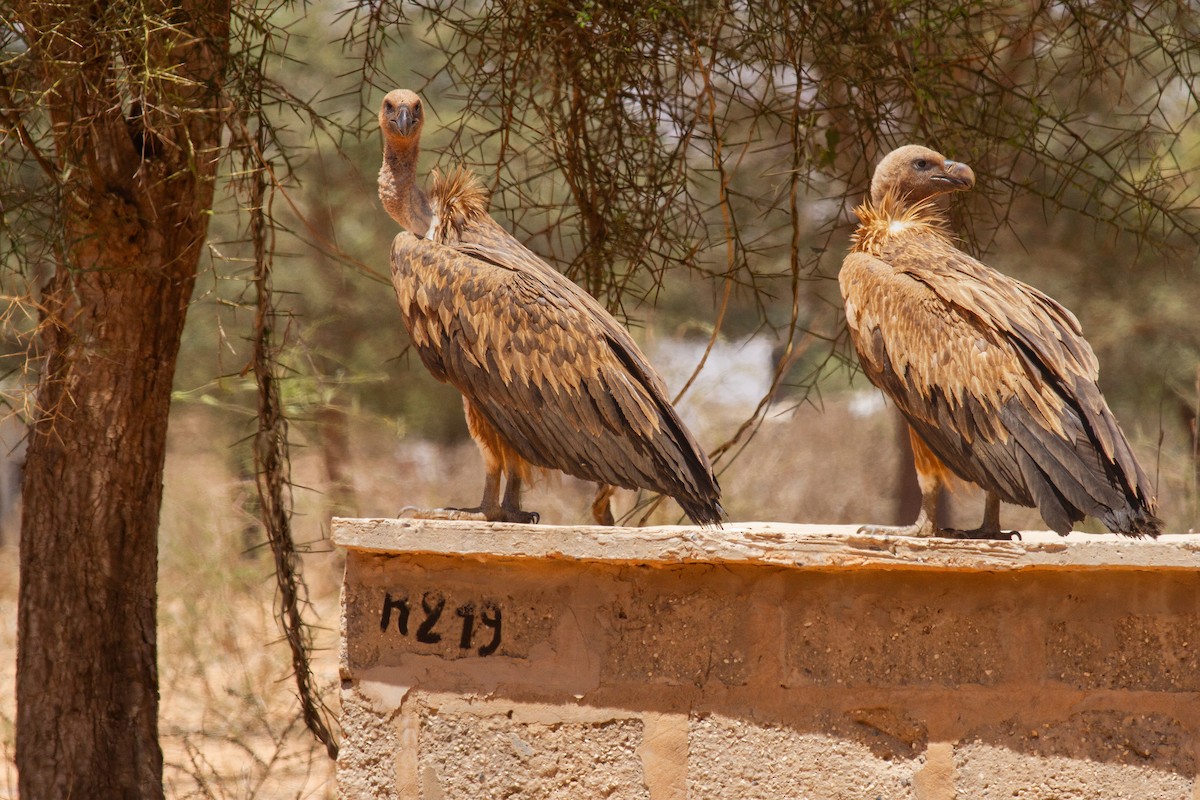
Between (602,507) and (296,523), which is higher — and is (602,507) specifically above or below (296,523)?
above

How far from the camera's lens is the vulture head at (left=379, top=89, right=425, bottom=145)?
157 inches

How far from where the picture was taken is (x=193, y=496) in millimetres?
11961

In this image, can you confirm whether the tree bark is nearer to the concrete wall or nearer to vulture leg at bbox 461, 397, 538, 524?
vulture leg at bbox 461, 397, 538, 524

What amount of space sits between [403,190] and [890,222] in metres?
1.41

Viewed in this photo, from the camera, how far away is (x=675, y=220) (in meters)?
5.97

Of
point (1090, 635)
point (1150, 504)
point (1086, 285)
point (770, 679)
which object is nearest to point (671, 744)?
point (770, 679)

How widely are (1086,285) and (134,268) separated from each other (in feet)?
29.5

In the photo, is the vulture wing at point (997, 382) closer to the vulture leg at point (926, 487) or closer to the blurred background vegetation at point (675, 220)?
the vulture leg at point (926, 487)

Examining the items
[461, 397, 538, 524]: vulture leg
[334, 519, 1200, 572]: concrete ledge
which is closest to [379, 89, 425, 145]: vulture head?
[461, 397, 538, 524]: vulture leg

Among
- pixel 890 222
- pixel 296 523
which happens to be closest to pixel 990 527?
pixel 890 222

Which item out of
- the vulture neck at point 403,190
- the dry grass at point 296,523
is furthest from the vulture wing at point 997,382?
the vulture neck at point 403,190

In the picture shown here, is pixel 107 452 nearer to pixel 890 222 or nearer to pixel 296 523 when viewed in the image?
pixel 890 222

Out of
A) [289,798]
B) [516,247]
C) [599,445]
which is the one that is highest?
[516,247]

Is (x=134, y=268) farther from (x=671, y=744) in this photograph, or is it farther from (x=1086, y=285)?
(x=1086, y=285)
